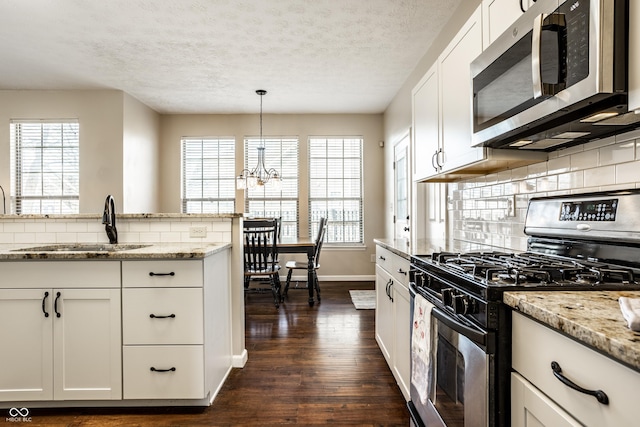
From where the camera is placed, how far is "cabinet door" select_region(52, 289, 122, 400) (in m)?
1.95


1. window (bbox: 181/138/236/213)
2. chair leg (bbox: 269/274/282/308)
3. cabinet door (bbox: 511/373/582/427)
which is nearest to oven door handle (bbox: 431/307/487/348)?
cabinet door (bbox: 511/373/582/427)

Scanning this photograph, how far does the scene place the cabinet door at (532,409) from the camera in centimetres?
76

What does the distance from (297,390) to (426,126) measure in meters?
1.87

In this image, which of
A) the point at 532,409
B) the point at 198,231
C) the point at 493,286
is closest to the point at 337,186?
the point at 198,231

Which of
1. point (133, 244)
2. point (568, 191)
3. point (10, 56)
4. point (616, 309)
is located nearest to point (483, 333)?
point (616, 309)

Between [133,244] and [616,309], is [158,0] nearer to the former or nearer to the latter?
[133,244]

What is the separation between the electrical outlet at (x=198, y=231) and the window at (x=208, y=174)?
3.31 meters

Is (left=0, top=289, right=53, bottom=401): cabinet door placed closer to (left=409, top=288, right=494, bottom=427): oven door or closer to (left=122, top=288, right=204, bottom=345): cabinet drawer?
(left=122, top=288, right=204, bottom=345): cabinet drawer

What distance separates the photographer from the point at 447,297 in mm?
1271

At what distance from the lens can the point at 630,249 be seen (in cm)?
115

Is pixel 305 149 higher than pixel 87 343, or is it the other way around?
pixel 305 149

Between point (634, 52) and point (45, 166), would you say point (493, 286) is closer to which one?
point (634, 52)

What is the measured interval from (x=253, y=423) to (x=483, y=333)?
1400mm

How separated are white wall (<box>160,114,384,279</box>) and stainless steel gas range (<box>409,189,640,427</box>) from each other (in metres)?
4.01
